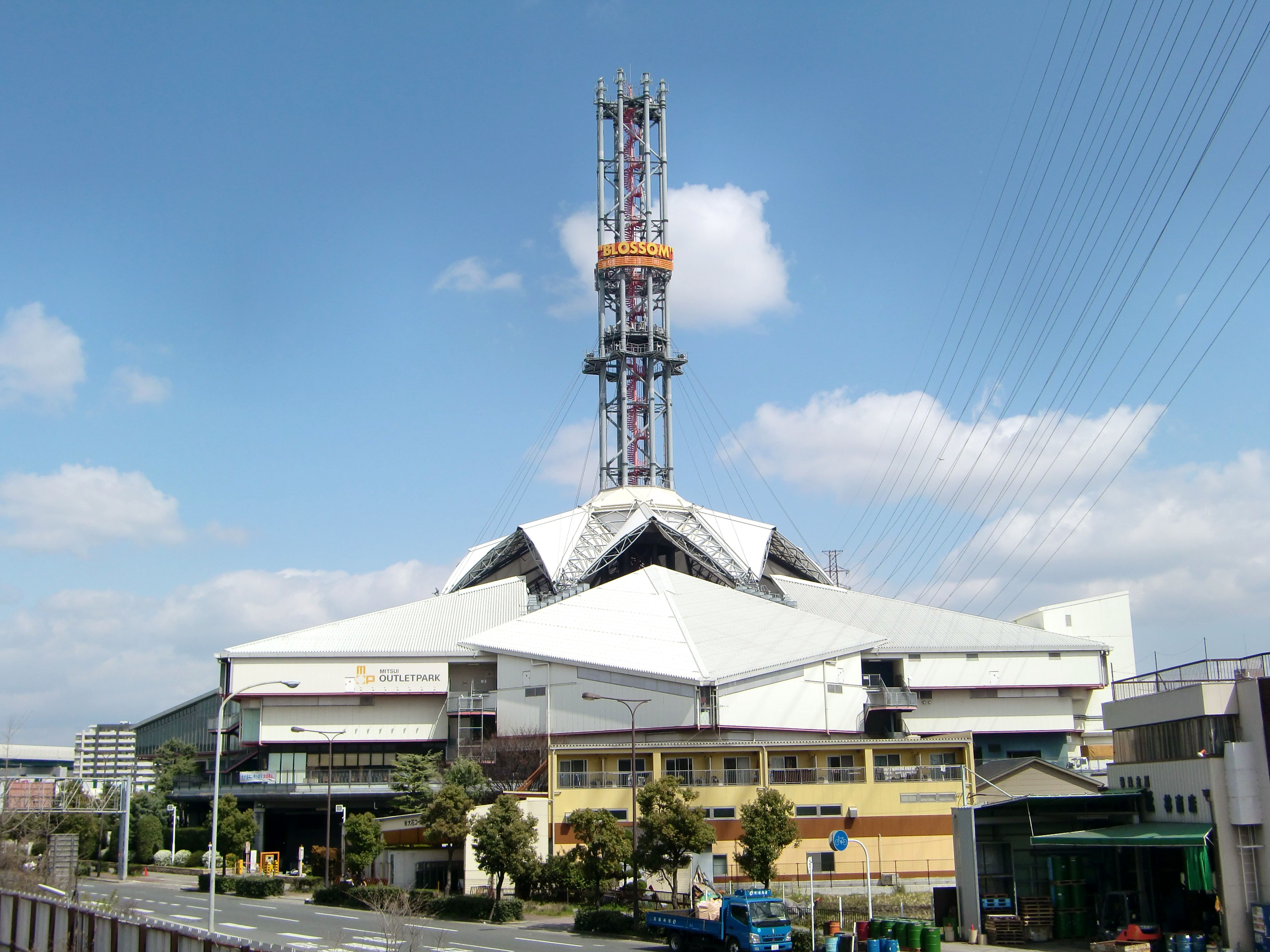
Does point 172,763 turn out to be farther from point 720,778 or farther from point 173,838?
point 720,778

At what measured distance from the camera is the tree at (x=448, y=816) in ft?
178

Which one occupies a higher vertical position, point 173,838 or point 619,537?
point 619,537

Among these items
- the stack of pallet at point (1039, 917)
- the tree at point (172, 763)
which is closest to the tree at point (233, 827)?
the tree at point (172, 763)

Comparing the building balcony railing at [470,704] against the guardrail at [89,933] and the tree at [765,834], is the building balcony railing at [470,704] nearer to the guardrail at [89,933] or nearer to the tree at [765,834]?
the tree at [765,834]

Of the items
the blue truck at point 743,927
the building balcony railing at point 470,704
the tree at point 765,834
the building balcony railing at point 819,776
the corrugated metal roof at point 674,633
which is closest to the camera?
the blue truck at point 743,927

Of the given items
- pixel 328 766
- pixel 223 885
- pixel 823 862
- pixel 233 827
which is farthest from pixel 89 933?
pixel 328 766

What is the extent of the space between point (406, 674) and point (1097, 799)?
56.8m

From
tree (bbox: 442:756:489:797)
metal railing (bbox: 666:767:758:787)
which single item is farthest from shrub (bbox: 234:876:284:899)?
metal railing (bbox: 666:767:758:787)

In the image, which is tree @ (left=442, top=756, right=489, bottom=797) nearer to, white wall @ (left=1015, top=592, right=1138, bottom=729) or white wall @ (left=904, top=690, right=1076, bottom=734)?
white wall @ (left=904, top=690, right=1076, bottom=734)

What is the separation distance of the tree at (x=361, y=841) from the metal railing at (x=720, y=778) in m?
14.5

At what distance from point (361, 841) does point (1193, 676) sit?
37.7 m

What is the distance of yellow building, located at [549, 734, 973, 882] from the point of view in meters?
58.8

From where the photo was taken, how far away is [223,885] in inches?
2547

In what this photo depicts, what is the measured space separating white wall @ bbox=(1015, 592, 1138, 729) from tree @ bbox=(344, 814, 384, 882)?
6334 cm
